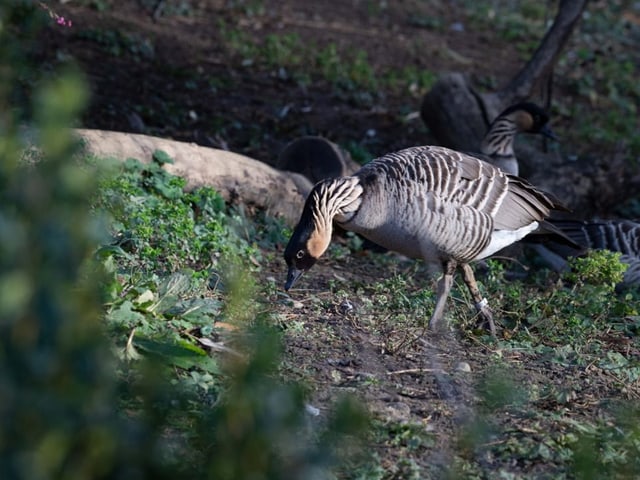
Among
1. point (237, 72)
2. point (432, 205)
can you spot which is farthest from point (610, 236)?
point (237, 72)

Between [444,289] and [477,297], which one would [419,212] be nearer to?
[444,289]

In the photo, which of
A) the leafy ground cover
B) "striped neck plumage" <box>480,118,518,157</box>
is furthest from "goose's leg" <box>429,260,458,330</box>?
"striped neck plumage" <box>480,118,518,157</box>

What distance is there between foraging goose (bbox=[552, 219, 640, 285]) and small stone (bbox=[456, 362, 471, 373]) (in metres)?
3.27

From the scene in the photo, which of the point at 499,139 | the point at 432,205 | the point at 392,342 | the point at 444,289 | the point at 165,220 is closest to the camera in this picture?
the point at 392,342

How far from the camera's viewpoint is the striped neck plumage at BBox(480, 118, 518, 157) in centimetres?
916

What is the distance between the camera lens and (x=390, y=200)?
5559 millimetres

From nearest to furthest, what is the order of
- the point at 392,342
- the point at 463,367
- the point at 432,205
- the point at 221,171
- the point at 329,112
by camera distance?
the point at 463,367 → the point at 392,342 → the point at 432,205 → the point at 221,171 → the point at 329,112

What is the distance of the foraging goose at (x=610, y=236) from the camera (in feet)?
26.4

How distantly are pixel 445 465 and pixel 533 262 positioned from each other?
5.11m

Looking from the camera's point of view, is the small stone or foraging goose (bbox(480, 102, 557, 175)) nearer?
the small stone

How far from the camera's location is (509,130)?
9.20 m

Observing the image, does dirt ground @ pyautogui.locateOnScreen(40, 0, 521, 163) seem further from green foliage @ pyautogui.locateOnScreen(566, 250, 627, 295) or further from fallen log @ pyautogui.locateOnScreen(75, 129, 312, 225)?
green foliage @ pyautogui.locateOnScreen(566, 250, 627, 295)

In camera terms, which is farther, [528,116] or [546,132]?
[546,132]

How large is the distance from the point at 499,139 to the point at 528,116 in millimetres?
450
